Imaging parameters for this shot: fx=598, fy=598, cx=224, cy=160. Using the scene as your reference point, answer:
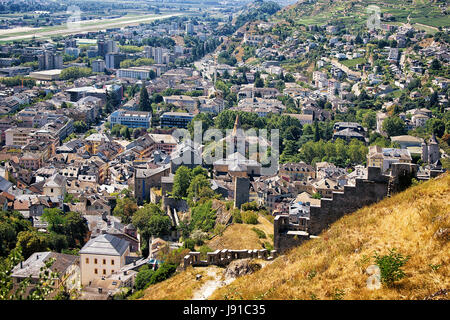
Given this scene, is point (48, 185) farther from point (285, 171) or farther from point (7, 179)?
point (285, 171)

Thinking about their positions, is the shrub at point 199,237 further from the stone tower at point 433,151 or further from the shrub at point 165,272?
the stone tower at point 433,151

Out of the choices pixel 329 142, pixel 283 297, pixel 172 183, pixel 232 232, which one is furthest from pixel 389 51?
pixel 283 297

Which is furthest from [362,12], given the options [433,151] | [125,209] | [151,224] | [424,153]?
[151,224]

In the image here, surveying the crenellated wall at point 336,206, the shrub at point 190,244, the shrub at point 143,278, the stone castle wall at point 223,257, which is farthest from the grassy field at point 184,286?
the shrub at point 190,244

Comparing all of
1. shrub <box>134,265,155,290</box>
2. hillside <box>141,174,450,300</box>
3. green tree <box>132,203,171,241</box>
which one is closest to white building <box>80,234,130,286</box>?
shrub <box>134,265,155,290</box>

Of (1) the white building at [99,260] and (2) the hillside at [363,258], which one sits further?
(1) the white building at [99,260]

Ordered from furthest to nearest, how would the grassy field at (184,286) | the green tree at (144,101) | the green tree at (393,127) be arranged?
the green tree at (144,101) → the green tree at (393,127) → the grassy field at (184,286)
